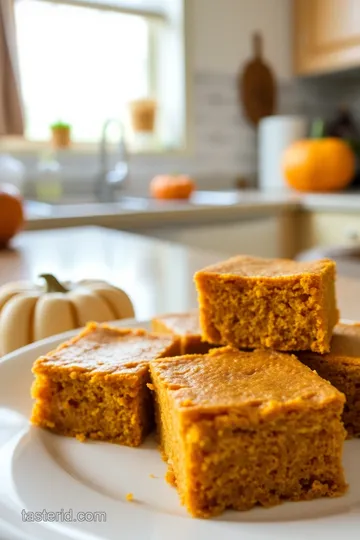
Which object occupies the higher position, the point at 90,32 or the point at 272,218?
the point at 90,32

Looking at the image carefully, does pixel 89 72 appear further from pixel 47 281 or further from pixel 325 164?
Result: pixel 47 281

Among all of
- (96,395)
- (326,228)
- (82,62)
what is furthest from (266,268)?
(82,62)

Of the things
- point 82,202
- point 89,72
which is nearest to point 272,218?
point 82,202

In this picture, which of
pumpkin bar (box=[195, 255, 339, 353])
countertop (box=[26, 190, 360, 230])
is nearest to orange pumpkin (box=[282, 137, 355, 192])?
countertop (box=[26, 190, 360, 230])

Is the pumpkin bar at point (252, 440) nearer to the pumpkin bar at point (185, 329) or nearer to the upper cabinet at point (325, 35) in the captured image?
the pumpkin bar at point (185, 329)

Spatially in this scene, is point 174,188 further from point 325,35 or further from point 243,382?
point 243,382

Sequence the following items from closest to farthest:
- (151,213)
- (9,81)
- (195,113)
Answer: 1. (151,213)
2. (9,81)
3. (195,113)
